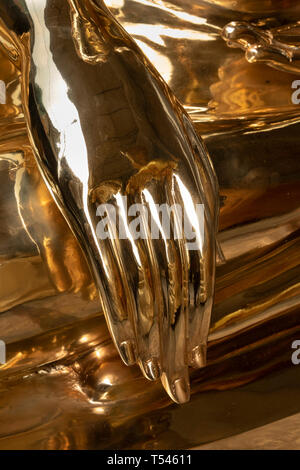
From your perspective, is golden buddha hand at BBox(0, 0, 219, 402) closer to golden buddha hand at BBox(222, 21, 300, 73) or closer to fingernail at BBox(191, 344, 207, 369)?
fingernail at BBox(191, 344, 207, 369)

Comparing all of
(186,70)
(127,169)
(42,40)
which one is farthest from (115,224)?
(186,70)

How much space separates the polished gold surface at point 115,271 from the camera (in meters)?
0.63

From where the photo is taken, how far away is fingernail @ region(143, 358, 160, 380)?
60cm

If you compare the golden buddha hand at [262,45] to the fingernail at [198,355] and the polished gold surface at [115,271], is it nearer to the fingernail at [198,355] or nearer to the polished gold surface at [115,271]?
the polished gold surface at [115,271]

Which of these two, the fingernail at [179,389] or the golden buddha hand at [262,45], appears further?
the golden buddha hand at [262,45]

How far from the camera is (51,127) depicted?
64 cm

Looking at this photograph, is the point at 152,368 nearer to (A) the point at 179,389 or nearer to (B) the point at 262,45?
(A) the point at 179,389

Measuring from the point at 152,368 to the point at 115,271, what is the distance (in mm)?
78

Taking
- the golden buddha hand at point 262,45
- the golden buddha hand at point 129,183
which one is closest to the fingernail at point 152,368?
the golden buddha hand at point 129,183

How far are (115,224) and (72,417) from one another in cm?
22

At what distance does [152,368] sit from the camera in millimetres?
604

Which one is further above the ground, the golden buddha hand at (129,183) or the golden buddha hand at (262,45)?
the golden buddha hand at (129,183)

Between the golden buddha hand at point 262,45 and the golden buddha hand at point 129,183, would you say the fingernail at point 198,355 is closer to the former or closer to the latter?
the golden buddha hand at point 129,183

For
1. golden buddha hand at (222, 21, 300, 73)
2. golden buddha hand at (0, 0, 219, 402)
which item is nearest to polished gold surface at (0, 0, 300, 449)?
golden buddha hand at (0, 0, 219, 402)
